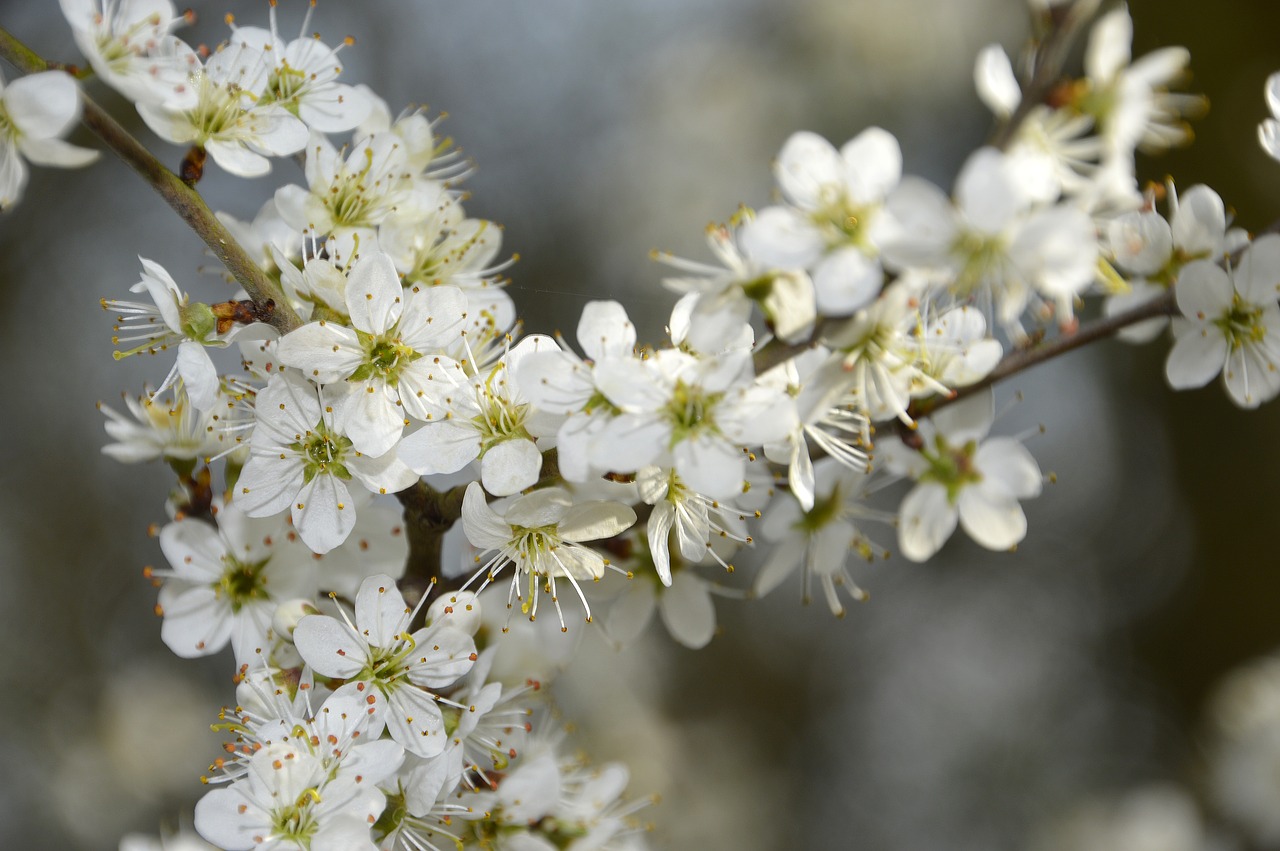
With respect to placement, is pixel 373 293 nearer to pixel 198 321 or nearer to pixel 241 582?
pixel 198 321

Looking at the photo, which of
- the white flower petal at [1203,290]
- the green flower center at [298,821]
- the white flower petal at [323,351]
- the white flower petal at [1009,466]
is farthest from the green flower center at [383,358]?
the white flower petal at [1203,290]

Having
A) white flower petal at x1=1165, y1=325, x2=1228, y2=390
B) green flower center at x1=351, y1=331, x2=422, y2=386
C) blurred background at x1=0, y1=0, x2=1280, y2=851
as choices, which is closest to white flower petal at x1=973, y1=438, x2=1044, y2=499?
white flower petal at x1=1165, y1=325, x2=1228, y2=390

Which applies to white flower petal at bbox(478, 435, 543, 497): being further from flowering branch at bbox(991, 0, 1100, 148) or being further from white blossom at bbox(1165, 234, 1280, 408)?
white blossom at bbox(1165, 234, 1280, 408)

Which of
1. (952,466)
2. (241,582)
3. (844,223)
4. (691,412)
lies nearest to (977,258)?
(844,223)

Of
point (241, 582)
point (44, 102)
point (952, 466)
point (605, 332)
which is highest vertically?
point (44, 102)

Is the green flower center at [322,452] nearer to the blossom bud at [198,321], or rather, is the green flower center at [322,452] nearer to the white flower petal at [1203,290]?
the blossom bud at [198,321]

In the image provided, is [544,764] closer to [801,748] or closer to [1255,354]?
[1255,354]
